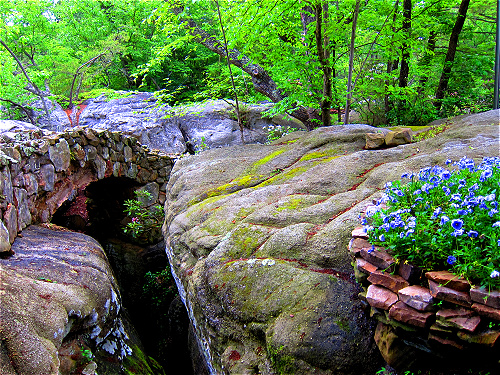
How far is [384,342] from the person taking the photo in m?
1.78

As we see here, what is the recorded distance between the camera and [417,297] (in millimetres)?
1565

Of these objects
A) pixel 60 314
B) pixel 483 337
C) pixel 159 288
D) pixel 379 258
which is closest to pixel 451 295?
pixel 483 337

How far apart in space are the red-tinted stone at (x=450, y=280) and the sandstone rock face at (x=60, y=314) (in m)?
2.62

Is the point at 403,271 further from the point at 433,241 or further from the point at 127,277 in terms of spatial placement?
the point at 127,277

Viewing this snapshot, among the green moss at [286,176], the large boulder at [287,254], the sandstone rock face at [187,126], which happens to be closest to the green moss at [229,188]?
the large boulder at [287,254]

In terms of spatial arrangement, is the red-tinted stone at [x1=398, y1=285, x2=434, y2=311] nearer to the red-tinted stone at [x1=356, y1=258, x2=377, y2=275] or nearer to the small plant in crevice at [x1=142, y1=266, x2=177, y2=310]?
the red-tinted stone at [x1=356, y1=258, x2=377, y2=275]

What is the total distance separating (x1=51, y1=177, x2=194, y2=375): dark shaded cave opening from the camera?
241 inches

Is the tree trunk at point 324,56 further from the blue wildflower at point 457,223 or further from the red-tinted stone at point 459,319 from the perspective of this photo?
the red-tinted stone at point 459,319

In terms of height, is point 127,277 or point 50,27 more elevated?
point 50,27

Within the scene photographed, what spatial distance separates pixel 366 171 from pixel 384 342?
2403mm

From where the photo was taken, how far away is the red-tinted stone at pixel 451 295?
1461 millimetres

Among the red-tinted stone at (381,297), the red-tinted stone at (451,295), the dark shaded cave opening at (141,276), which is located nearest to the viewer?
the red-tinted stone at (451,295)

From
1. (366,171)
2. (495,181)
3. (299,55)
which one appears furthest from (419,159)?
(299,55)

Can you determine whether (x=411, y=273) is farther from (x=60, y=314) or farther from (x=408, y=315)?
(x=60, y=314)
